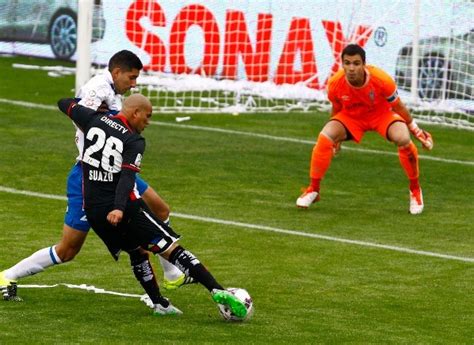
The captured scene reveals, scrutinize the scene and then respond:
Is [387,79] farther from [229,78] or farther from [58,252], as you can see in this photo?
[229,78]

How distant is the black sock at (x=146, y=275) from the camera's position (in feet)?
30.2

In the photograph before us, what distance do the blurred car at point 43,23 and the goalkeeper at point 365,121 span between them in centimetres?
1430

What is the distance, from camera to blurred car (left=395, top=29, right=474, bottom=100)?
67.5 feet

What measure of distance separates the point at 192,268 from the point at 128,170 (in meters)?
0.78

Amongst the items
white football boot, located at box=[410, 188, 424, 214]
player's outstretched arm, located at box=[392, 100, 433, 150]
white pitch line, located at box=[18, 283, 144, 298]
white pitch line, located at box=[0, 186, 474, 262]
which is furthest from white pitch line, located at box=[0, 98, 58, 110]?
white pitch line, located at box=[18, 283, 144, 298]

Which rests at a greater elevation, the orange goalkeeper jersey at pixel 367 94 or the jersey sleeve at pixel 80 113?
the jersey sleeve at pixel 80 113

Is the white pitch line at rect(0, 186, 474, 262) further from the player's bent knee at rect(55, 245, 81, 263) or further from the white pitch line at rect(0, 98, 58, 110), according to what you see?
the white pitch line at rect(0, 98, 58, 110)

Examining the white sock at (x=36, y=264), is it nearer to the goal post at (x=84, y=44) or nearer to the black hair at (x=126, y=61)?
the black hair at (x=126, y=61)

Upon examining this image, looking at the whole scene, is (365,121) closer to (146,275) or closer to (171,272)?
(171,272)

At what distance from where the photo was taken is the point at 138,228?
8.98 metres

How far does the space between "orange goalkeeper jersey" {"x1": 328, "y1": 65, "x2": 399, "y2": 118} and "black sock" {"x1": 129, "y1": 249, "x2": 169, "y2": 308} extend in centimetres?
516

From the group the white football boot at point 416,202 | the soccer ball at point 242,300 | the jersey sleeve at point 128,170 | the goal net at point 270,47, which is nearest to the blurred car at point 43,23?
the goal net at point 270,47

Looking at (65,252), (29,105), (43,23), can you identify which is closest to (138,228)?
(65,252)

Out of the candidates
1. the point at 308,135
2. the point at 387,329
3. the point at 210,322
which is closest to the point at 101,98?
the point at 210,322
